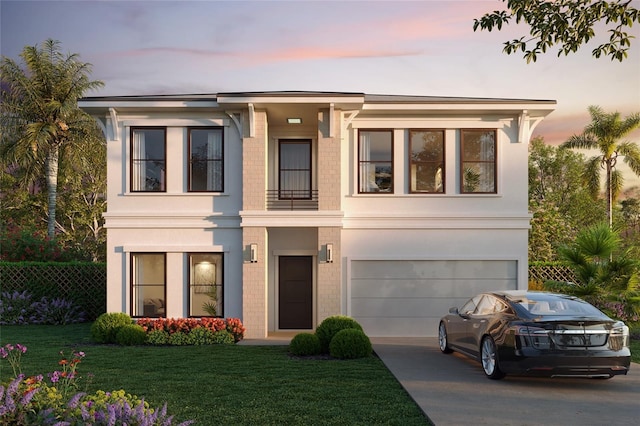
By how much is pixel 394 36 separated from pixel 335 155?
3.56 meters

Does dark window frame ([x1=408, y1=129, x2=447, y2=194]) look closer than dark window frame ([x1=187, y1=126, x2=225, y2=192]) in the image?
No

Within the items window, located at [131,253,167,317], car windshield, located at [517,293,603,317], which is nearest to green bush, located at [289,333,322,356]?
car windshield, located at [517,293,603,317]

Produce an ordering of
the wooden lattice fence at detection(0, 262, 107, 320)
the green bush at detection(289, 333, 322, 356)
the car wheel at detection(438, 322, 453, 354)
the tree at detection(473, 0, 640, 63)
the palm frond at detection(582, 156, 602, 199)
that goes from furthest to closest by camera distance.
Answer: the palm frond at detection(582, 156, 602, 199)
the wooden lattice fence at detection(0, 262, 107, 320)
the car wheel at detection(438, 322, 453, 354)
the green bush at detection(289, 333, 322, 356)
the tree at detection(473, 0, 640, 63)

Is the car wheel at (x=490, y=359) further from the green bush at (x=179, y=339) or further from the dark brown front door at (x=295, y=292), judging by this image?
the dark brown front door at (x=295, y=292)

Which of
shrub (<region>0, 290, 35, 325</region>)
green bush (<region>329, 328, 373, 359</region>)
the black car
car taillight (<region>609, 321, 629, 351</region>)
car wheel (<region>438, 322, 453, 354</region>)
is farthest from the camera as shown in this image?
shrub (<region>0, 290, 35, 325</region>)

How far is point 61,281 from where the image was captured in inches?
830

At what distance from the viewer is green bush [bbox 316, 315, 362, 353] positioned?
13.9 meters

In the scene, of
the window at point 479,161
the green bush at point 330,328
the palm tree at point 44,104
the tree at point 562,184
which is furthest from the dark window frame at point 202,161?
the tree at point 562,184

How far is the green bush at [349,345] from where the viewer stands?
43.1 ft

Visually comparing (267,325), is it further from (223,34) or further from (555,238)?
(555,238)

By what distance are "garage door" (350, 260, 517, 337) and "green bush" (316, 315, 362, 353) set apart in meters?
3.17

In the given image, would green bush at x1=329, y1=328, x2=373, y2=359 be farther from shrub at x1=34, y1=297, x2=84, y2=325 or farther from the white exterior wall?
shrub at x1=34, y1=297, x2=84, y2=325

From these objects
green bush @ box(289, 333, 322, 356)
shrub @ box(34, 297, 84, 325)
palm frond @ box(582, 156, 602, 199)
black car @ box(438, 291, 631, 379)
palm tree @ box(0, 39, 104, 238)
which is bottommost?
shrub @ box(34, 297, 84, 325)

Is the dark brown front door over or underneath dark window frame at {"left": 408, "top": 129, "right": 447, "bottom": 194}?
underneath
